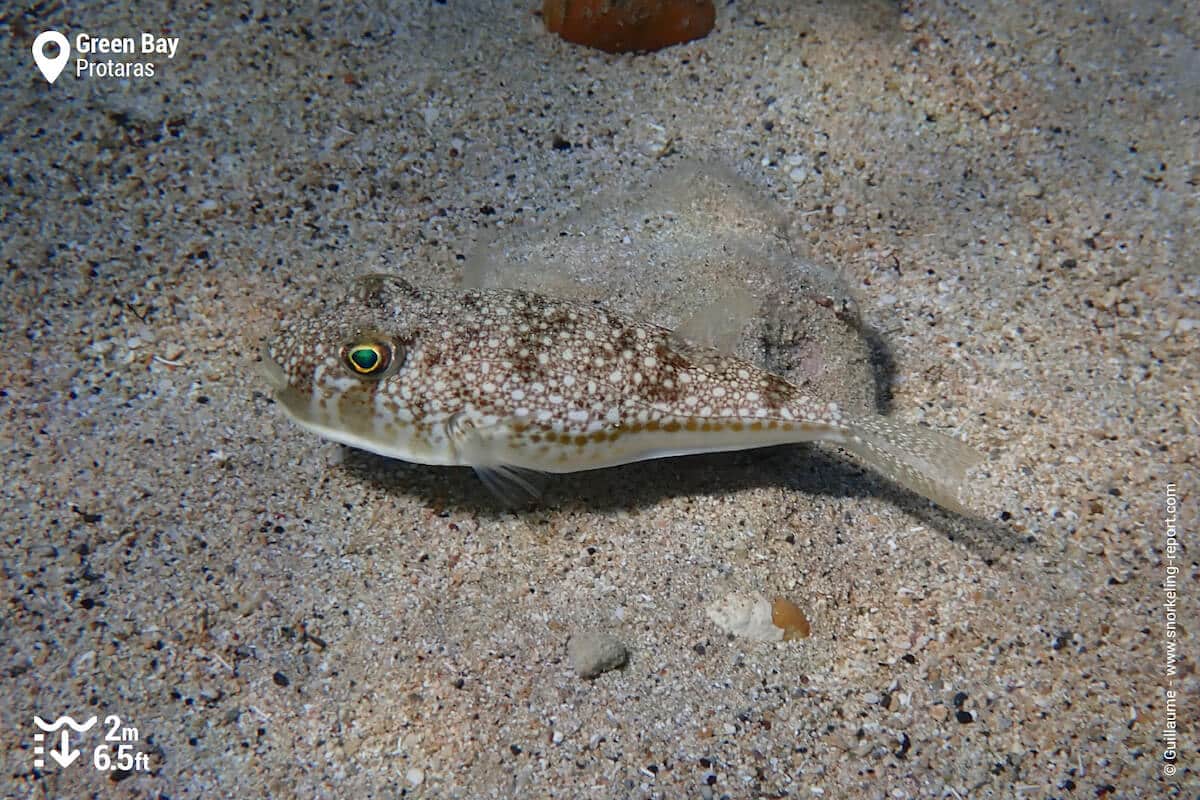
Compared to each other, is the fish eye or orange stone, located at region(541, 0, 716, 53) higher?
orange stone, located at region(541, 0, 716, 53)

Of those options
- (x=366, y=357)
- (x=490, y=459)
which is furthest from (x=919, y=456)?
(x=366, y=357)

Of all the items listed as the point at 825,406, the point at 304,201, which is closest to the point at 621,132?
the point at 304,201

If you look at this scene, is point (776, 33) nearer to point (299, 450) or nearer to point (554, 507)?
point (554, 507)

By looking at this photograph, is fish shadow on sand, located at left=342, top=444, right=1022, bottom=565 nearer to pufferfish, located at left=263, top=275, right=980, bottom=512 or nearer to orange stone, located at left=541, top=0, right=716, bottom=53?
pufferfish, located at left=263, top=275, right=980, bottom=512

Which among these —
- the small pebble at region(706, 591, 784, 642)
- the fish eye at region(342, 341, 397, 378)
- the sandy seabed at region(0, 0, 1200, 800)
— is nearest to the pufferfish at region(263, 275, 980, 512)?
the fish eye at region(342, 341, 397, 378)

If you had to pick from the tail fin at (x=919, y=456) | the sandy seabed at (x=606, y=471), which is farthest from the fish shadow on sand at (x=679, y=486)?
the tail fin at (x=919, y=456)

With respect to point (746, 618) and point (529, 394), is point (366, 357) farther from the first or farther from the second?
point (746, 618)

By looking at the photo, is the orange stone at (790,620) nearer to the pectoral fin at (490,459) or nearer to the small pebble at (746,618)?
the small pebble at (746,618)

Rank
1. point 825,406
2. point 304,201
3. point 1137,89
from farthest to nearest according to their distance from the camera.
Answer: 1. point 1137,89
2. point 304,201
3. point 825,406
